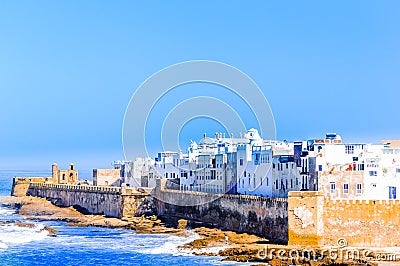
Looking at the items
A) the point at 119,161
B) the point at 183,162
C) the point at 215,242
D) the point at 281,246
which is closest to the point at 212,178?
the point at 183,162

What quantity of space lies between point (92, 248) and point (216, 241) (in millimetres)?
8441

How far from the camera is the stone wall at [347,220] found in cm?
4256

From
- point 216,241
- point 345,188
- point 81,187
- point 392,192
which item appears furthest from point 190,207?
point 81,187

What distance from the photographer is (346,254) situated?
39.8m

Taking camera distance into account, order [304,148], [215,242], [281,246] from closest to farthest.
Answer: [281,246]
[215,242]
[304,148]

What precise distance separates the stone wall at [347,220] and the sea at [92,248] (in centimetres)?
543

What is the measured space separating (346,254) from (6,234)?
29.5m

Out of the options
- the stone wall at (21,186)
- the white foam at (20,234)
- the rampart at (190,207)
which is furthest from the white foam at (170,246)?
the stone wall at (21,186)

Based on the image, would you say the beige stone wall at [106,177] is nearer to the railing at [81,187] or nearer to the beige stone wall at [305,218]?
the railing at [81,187]

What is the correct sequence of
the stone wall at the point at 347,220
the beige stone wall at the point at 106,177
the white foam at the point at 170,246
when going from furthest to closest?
the beige stone wall at the point at 106,177 → the white foam at the point at 170,246 → the stone wall at the point at 347,220

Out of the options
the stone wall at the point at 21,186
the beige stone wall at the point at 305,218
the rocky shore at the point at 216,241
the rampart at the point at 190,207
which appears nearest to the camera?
the rocky shore at the point at 216,241

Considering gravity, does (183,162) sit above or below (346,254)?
above

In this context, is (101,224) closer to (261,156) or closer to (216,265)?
(261,156)

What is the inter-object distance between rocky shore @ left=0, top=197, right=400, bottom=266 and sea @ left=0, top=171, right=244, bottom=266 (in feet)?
3.33
